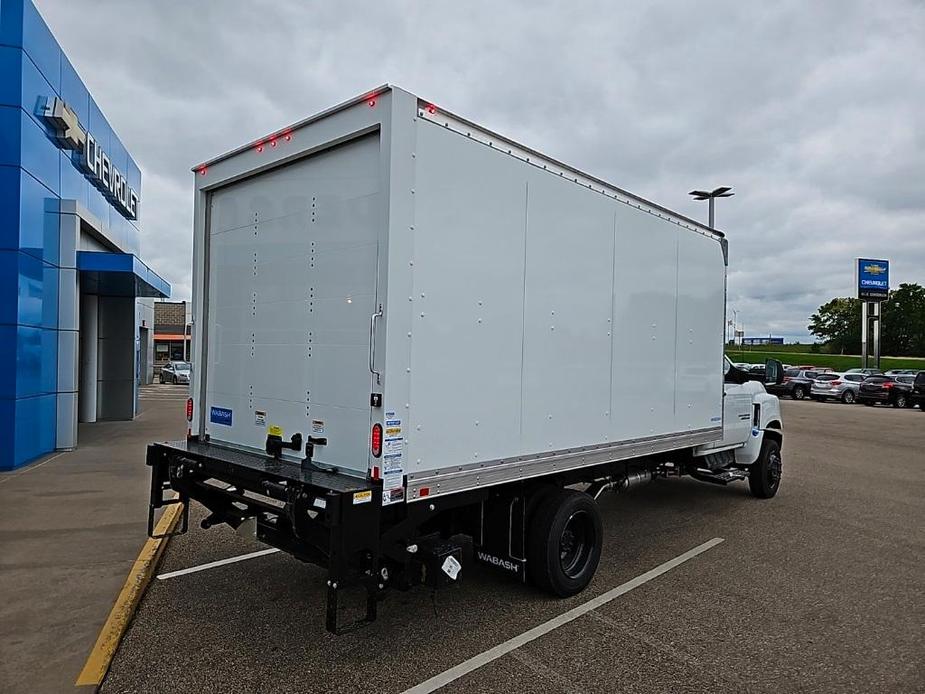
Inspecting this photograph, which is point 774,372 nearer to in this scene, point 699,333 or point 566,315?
point 699,333

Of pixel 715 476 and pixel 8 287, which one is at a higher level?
pixel 8 287

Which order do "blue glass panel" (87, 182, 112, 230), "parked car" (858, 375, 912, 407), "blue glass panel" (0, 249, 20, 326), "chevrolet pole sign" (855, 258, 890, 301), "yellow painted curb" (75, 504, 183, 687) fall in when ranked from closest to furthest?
"yellow painted curb" (75, 504, 183, 687) → "blue glass panel" (0, 249, 20, 326) → "blue glass panel" (87, 182, 112, 230) → "parked car" (858, 375, 912, 407) → "chevrolet pole sign" (855, 258, 890, 301)

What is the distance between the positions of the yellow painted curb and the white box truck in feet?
2.55

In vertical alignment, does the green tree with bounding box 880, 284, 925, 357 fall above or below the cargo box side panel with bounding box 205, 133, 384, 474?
above

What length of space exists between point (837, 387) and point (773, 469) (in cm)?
2756

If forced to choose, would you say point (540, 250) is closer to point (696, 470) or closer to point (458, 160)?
point (458, 160)

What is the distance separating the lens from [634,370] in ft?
18.8

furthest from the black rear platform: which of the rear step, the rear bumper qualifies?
the rear bumper

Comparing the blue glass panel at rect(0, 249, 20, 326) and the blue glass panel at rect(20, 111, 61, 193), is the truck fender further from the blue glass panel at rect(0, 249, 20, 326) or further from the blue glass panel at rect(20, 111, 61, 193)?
the blue glass panel at rect(20, 111, 61, 193)

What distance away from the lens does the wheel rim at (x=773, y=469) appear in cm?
895

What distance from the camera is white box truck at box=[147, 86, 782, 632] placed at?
3828 mm

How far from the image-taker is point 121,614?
4.60m

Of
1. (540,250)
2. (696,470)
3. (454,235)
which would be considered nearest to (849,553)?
(696,470)

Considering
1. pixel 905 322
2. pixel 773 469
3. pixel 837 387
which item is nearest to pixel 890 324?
pixel 905 322
